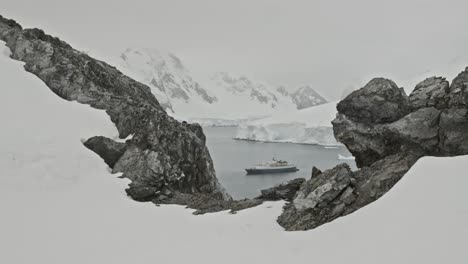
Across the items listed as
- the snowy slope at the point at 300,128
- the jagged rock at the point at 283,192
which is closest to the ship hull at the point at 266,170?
the snowy slope at the point at 300,128

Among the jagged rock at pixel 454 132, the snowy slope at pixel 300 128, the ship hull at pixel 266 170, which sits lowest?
the jagged rock at pixel 454 132

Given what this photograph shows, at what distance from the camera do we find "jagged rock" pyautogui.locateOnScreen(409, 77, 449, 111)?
533 inches

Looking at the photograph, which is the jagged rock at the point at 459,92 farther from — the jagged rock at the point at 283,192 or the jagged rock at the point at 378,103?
the jagged rock at the point at 283,192

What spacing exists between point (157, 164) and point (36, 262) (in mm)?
8122

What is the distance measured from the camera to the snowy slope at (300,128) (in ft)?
362

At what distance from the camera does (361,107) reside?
15.4m

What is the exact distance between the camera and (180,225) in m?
12.2

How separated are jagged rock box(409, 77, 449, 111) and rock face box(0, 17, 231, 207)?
9375 mm

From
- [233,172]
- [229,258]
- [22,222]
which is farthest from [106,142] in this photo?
[233,172]

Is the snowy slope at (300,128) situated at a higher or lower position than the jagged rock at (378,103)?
higher

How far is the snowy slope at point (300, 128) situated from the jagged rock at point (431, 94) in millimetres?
92820

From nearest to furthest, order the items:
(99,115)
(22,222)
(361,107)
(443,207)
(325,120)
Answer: (443,207), (22,222), (361,107), (99,115), (325,120)

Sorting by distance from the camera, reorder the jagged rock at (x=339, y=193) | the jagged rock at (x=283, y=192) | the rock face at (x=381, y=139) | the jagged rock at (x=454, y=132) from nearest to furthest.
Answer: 1. the jagged rock at (x=339, y=193)
2. the rock face at (x=381, y=139)
3. the jagged rock at (x=454, y=132)
4. the jagged rock at (x=283, y=192)

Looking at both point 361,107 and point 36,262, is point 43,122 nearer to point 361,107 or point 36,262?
point 36,262
